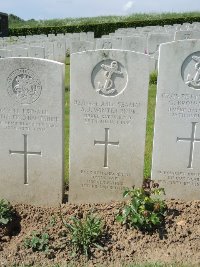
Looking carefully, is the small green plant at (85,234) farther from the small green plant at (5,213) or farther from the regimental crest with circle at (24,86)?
the regimental crest with circle at (24,86)

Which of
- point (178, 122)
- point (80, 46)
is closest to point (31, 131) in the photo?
point (178, 122)

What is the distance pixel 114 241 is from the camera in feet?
13.1

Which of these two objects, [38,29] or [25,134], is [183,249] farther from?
[38,29]

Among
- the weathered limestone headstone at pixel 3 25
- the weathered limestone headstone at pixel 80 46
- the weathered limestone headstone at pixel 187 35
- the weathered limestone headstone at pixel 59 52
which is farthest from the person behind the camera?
the weathered limestone headstone at pixel 3 25

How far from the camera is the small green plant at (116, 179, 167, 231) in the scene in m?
3.99

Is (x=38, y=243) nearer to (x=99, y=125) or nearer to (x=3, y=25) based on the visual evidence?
(x=99, y=125)

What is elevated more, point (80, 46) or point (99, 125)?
point (80, 46)

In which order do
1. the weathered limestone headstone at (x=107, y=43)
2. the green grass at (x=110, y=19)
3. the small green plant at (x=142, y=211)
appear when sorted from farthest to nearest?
1. the green grass at (x=110, y=19)
2. the weathered limestone headstone at (x=107, y=43)
3. the small green plant at (x=142, y=211)

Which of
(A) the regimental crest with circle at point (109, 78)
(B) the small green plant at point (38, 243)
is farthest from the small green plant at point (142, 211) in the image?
(A) the regimental crest with circle at point (109, 78)

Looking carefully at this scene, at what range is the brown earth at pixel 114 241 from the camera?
382 centimetres

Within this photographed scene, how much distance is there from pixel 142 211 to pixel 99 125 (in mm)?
997

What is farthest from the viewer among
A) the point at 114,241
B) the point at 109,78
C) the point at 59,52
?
the point at 59,52

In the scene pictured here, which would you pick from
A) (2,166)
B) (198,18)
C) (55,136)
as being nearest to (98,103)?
(55,136)

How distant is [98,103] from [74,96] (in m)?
0.26
